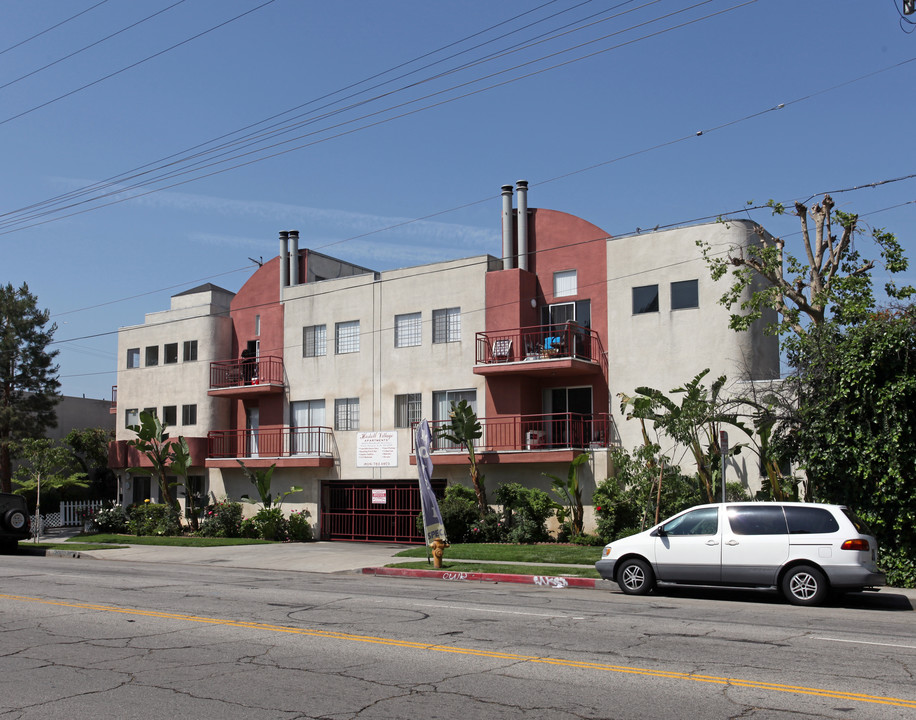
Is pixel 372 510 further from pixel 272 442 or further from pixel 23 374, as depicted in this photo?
pixel 23 374

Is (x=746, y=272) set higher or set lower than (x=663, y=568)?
higher

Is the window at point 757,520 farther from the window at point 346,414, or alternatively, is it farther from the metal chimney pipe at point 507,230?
the window at point 346,414

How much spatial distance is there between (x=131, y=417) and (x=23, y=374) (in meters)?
5.58

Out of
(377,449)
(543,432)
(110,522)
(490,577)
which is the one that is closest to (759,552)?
(490,577)

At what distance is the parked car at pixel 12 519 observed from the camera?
996 inches

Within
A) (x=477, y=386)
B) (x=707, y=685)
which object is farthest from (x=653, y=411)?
(x=707, y=685)

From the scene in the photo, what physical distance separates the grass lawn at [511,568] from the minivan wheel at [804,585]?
13.7 ft

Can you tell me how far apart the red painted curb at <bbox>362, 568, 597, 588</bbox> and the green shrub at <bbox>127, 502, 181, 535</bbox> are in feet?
49.2

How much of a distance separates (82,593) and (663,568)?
384 inches

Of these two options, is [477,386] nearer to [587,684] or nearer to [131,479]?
[131,479]

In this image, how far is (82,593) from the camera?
585 inches

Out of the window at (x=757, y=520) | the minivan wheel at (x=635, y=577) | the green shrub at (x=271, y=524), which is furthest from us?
the green shrub at (x=271, y=524)

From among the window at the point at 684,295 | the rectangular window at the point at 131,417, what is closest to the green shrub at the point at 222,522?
the rectangular window at the point at 131,417

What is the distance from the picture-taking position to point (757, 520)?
1439 cm
